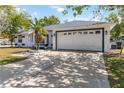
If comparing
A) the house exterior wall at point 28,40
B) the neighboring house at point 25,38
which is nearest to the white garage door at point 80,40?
the neighboring house at point 25,38

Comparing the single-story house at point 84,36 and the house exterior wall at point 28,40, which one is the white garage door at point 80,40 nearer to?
the single-story house at point 84,36

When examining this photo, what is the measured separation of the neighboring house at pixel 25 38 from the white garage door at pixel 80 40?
8.96 meters

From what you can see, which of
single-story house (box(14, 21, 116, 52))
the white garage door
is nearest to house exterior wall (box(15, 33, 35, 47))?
single-story house (box(14, 21, 116, 52))

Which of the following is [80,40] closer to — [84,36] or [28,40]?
[84,36]

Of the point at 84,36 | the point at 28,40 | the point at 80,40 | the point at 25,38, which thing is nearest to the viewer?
the point at 84,36

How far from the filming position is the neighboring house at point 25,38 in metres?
30.9

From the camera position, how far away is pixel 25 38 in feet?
110

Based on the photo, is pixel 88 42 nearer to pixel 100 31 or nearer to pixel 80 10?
pixel 100 31

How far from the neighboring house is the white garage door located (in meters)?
8.96

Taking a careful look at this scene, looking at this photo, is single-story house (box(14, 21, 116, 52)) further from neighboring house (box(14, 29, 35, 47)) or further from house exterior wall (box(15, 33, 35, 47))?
house exterior wall (box(15, 33, 35, 47))

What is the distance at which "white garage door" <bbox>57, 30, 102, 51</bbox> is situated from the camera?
1922cm

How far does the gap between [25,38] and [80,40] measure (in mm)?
15042

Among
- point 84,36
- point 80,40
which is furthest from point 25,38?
point 84,36
